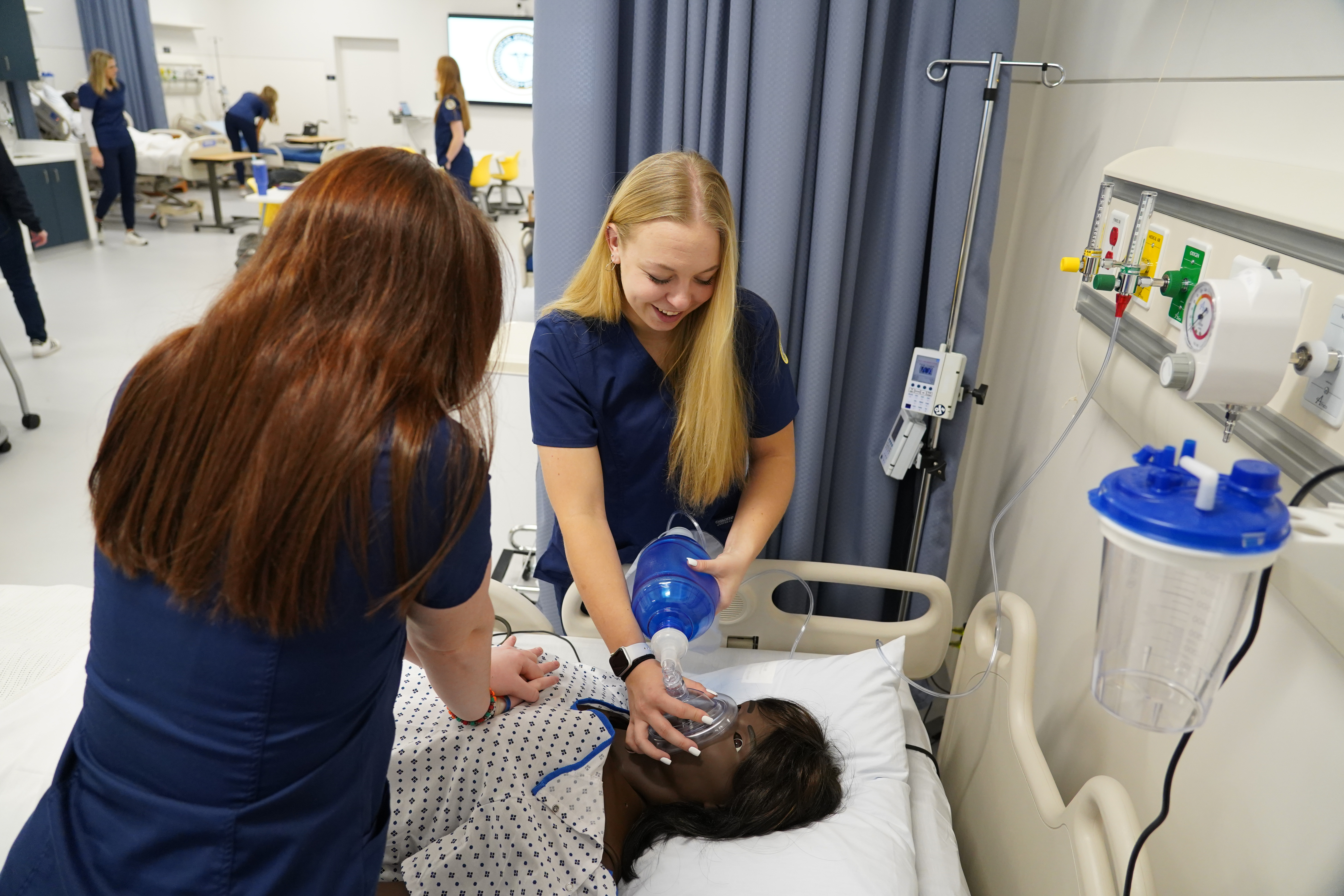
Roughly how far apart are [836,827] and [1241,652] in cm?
78

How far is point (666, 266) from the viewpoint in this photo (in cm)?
136

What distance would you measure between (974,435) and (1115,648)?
56.9 inches

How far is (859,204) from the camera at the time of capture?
1840 mm

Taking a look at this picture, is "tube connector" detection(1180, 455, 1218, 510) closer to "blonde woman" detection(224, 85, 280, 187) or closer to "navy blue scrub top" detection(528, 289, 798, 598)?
"navy blue scrub top" detection(528, 289, 798, 598)

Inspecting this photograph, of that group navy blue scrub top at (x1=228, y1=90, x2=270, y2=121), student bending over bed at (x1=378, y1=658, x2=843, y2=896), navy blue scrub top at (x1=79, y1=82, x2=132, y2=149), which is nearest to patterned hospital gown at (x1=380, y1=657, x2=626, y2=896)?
student bending over bed at (x1=378, y1=658, x2=843, y2=896)

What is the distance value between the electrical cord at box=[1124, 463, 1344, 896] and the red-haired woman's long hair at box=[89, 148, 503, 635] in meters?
0.69

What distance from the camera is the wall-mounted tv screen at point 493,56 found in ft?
34.3

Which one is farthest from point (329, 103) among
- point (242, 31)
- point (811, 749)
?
point (811, 749)

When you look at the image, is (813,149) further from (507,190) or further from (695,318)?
(507,190)

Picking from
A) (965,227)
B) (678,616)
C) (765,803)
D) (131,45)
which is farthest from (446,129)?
(765,803)

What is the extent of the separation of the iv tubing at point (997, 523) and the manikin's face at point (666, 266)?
1.94ft

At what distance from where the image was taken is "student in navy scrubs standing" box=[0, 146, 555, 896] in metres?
0.77

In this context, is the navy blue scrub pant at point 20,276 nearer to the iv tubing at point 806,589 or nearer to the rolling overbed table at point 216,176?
the rolling overbed table at point 216,176

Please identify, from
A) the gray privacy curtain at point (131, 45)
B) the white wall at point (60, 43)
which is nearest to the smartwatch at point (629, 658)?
the white wall at point (60, 43)
